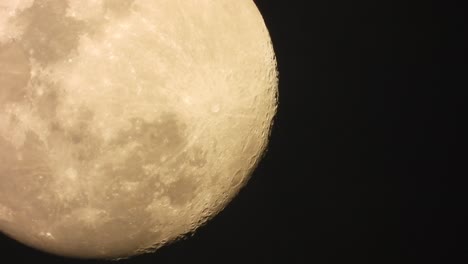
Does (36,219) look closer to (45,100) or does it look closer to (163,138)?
(45,100)

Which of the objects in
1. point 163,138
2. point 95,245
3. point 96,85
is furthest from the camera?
point 95,245

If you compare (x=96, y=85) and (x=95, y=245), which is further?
(x=95, y=245)

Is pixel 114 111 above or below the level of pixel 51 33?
below

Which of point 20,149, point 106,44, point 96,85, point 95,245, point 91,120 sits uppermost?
point 106,44

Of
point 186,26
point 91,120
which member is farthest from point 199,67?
point 91,120

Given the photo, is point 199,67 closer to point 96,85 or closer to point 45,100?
point 96,85

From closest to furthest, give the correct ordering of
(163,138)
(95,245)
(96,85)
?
1. (96,85)
2. (163,138)
3. (95,245)

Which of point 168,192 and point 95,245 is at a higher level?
point 168,192
